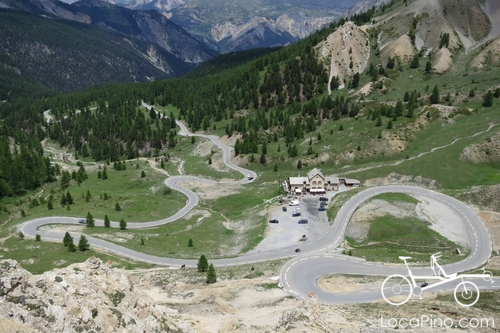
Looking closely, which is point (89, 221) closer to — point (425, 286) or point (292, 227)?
point (292, 227)

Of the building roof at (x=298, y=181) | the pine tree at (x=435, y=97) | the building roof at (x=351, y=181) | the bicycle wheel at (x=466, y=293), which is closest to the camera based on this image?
the bicycle wheel at (x=466, y=293)

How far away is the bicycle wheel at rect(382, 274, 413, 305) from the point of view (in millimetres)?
52125

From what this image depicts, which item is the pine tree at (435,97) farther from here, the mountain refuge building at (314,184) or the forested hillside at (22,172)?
the forested hillside at (22,172)

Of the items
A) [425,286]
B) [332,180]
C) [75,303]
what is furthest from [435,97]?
[75,303]

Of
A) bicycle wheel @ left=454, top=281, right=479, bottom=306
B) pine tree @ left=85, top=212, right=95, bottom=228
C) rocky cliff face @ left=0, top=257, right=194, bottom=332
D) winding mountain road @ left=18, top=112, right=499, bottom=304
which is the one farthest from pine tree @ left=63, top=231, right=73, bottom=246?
bicycle wheel @ left=454, top=281, right=479, bottom=306

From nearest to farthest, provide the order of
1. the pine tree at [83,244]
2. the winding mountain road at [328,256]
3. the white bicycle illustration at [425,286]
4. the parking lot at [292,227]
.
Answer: the white bicycle illustration at [425,286]
the winding mountain road at [328,256]
the pine tree at [83,244]
the parking lot at [292,227]

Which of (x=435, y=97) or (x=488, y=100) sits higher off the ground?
(x=435, y=97)

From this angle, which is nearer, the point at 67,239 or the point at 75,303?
the point at 75,303

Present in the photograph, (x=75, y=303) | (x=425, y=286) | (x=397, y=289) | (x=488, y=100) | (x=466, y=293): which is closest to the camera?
(x=75, y=303)

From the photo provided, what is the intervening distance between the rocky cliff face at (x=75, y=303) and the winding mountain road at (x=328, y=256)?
1123 inches

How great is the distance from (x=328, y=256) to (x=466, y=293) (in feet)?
83.6

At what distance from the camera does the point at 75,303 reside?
94.3 feet

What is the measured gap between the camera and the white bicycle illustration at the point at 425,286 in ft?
168

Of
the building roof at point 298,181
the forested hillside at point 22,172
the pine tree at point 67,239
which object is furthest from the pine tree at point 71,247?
the forested hillside at point 22,172
